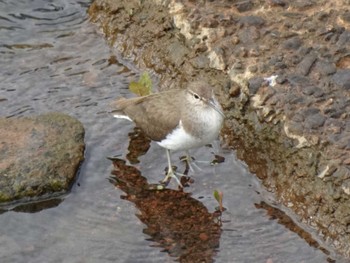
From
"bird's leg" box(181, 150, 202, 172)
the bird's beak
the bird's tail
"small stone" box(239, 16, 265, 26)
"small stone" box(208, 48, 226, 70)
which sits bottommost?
"bird's leg" box(181, 150, 202, 172)

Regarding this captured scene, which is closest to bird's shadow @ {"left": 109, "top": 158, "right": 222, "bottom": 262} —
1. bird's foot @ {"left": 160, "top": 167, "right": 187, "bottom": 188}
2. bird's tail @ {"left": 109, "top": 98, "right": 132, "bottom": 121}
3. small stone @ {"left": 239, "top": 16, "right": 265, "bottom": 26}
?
bird's foot @ {"left": 160, "top": 167, "right": 187, "bottom": 188}

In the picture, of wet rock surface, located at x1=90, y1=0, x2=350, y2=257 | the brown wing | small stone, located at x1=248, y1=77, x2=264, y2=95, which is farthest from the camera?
small stone, located at x1=248, y1=77, x2=264, y2=95

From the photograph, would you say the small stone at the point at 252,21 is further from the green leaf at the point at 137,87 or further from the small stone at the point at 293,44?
the green leaf at the point at 137,87

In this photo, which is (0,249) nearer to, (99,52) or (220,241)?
(220,241)

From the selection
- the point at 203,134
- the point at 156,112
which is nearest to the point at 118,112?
the point at 156,112

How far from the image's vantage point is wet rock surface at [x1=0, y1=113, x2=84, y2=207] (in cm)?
778

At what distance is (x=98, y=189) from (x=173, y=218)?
892 mm

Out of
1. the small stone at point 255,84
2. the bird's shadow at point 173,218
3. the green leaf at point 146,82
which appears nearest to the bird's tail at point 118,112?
the green leaf at point 146,82

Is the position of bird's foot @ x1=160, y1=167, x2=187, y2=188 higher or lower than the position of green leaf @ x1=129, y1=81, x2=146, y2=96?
lower

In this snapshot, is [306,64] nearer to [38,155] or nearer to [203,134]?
[203,134]

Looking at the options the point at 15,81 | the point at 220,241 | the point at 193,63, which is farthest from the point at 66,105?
the point at 220,241

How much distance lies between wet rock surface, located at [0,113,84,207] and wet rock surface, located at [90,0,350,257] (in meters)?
1.63

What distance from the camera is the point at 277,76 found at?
8375 millimetres

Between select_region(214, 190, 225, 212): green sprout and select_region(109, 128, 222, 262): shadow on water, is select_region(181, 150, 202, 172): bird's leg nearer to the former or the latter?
select_region(109, 128, 222, 262): shadow on water
